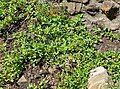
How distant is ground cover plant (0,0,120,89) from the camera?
5.99 metres

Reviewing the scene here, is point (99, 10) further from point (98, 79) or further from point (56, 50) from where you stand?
point (98, 79)

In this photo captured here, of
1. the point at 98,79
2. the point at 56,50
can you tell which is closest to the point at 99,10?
the point at 56,50

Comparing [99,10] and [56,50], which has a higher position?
[99,10]

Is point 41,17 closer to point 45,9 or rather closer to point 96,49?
point 45,9

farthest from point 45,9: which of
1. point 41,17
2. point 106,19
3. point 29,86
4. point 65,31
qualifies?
point 29,86

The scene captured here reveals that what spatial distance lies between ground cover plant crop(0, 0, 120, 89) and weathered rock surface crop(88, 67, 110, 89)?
0.45ft

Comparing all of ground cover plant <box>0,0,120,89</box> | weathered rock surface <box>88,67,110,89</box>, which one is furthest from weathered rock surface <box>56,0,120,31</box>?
weathered rock surface <box>88,67,110,89</box>

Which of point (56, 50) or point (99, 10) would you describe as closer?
point (56, 50)

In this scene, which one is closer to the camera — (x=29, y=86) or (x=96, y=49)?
(x=29, y=86)

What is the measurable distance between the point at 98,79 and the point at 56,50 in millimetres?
1071

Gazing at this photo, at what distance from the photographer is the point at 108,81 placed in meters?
5.57

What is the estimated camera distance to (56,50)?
20.6 ft

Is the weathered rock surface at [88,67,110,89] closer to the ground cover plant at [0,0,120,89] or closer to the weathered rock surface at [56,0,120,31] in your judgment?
the ground cover plant at [0,0,120,89]

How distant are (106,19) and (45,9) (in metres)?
1.20
